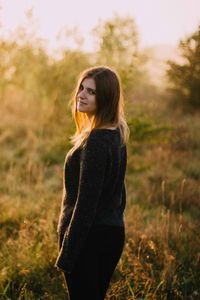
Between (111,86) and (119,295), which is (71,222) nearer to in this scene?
(111,86)

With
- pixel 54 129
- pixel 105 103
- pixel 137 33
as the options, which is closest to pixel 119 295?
pixel 105 103

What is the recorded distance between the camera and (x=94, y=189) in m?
2.38

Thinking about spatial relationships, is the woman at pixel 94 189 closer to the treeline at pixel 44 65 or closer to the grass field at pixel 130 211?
the grass field at pixel 130 211

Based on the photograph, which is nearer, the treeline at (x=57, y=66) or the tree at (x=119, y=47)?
the tree at (x=119, y=47)

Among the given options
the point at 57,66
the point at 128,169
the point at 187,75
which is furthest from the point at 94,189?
the point at 187,75

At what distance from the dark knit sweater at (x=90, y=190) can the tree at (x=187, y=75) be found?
9.96 meters

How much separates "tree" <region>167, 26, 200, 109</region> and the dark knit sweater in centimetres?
996

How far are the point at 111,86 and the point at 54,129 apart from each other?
8976mm

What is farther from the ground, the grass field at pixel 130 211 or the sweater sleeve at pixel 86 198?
the sweater sleeve at pixel 86 198

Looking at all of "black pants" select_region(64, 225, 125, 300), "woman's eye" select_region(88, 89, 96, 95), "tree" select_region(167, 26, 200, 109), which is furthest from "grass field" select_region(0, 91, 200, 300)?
"tree" select_region(167, 26, 200, 109)

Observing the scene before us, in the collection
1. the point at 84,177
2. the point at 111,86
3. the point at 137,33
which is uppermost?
the point at 137,33

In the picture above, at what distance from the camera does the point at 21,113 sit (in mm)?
13594

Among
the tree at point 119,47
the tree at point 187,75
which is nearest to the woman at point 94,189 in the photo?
the tree at point 119,47

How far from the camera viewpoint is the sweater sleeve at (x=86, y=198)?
2.36 metres
